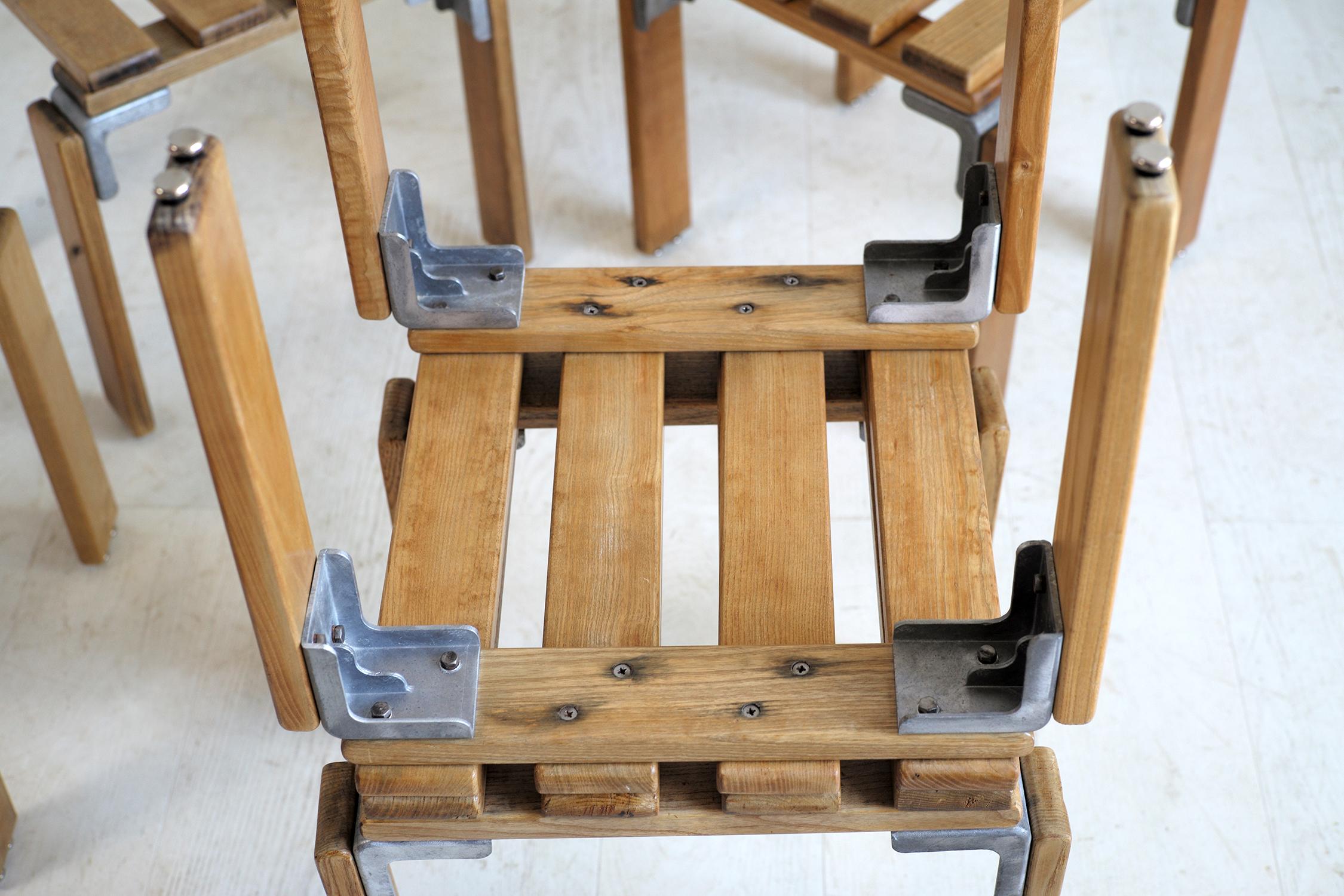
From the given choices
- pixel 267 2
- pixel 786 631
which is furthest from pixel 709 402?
pixel 267 2

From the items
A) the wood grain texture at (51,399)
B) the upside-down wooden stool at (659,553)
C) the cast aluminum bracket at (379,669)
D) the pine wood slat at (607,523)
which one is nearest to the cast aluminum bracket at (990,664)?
the upside-down wooden stool at (659,553)

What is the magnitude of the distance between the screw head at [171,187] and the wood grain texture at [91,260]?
93 cm

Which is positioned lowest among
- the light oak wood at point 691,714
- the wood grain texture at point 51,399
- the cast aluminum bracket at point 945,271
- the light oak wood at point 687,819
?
the wood grain texture at point 51,399

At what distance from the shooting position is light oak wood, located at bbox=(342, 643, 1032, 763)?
864 millimetres

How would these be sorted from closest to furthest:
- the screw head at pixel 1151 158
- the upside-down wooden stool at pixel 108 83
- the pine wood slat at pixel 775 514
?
the screw head at pixel 1151 158
the pine wood slat at pixel 775 514
the upside-down wooden stool at pixel 108 83

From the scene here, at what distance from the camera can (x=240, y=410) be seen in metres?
0.73

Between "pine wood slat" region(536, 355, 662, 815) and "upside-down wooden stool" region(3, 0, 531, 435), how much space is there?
71cm

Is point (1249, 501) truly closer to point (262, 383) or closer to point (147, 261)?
point (262, 383)

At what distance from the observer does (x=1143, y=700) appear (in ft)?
4.97

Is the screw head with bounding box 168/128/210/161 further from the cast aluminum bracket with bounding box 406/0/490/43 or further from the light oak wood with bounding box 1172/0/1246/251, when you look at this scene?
the light oak wood with bounding box 1172/0/1246/251

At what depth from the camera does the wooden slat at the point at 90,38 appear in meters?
1.51

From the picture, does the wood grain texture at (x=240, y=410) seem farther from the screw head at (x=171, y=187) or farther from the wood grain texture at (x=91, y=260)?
the wood grain texture at (x=91, y=260)

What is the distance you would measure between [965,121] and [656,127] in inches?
21.5

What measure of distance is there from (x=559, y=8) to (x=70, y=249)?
1.12 meters
